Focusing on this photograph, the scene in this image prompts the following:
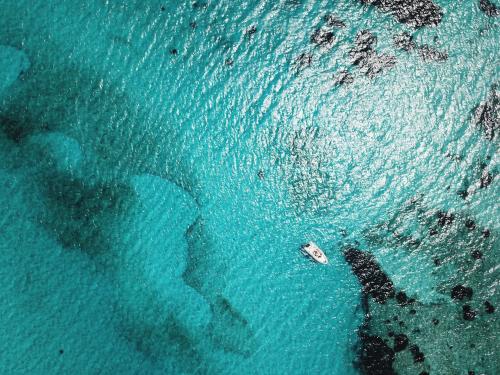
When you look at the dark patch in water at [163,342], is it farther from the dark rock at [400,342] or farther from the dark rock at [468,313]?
the dark rock at [468,313]

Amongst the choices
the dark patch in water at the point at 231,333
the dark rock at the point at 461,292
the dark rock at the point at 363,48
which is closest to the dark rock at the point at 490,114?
the dark rock at the point at 363,48

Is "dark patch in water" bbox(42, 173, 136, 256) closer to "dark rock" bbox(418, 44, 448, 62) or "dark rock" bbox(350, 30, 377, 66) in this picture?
"dark rock" bbox(350, 30, 377, 66)

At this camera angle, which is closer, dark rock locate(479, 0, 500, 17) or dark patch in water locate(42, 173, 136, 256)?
dark patch in water locate(42, 173, 136, 256)

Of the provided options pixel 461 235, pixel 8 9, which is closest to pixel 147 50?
pixel 8 9

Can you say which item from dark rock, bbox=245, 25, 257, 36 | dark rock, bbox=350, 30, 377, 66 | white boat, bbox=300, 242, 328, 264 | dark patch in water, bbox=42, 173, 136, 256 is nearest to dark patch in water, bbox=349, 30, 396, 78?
dark rock, bbox=350, 30, 377, 66

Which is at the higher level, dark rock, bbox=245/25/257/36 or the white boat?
dark rock, bbox=245/25/257/36
